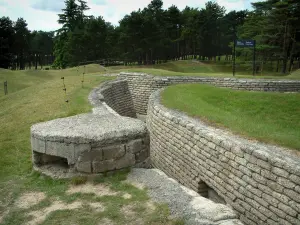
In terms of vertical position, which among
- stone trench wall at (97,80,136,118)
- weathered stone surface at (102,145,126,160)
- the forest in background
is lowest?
stone trench wall at (97,80,136,118)

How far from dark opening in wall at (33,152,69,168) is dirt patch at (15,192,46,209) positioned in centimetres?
105

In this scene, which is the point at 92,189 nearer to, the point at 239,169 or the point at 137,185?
the point at 137,185

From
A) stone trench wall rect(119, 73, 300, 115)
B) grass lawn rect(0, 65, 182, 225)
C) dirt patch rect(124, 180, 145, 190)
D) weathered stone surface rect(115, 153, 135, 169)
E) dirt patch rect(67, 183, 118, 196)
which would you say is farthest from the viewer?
stone trench wall rect(119, 73, 300, 115)

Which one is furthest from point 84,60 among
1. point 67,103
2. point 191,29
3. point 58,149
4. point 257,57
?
point 58,149

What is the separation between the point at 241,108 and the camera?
12211 millimetres

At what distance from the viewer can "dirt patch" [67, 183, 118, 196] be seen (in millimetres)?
5273

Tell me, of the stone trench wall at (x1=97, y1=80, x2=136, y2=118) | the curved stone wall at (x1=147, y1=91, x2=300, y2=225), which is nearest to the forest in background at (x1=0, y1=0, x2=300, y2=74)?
→ the stone trench wall at (x1=97, y1=80, x2=136, y2=118)

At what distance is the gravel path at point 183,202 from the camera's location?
4.23 m

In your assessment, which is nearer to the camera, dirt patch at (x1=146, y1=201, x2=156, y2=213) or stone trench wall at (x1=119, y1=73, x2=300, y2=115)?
dirt patch at (x1=146, y1=201, x2=156, y2=213)

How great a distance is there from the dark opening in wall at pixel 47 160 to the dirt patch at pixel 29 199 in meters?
1.05

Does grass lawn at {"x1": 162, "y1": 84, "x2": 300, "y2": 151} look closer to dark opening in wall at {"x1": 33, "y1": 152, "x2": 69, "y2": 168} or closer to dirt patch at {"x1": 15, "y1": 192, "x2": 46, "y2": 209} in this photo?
dark opening in wall at {"x1": 33, "y1": 152, "x2": 69, "y2": 168}

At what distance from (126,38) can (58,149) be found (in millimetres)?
36732

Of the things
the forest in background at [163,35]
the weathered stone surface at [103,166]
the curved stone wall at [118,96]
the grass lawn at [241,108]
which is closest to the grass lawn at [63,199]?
the weathered stone surface at [103,166]

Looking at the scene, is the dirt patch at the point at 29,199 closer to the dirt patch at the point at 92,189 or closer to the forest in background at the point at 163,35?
the dirt patch at the point at 92,189
